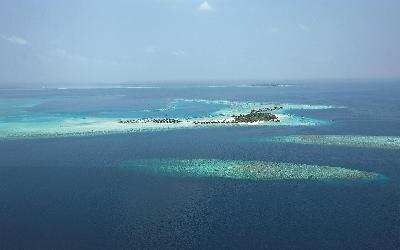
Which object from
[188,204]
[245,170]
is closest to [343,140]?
[245,170]

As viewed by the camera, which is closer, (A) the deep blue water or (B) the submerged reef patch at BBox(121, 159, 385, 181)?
(A) the deep blue water

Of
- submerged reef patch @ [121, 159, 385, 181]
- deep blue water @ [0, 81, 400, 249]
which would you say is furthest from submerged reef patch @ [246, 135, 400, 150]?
submerged reef patch @ [121, 159, 385, 181]

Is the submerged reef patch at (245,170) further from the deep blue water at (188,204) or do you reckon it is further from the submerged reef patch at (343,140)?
the submerged reef patch at (343,140)

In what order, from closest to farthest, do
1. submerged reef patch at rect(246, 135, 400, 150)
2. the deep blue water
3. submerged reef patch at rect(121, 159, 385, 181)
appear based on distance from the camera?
the deep blue water, submerged reef patch at rect(121, 159, 385, 181), submerged reef patch at rect(246, 135, 400, 150)

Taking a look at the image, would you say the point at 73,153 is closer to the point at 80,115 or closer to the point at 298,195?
the point at 298,195

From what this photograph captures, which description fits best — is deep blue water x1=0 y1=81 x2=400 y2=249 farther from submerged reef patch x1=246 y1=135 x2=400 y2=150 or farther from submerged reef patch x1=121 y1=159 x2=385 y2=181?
submerged reef patch x1=246 y1=135 x2=400 y2=150

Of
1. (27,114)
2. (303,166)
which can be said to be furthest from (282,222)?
(27,114)

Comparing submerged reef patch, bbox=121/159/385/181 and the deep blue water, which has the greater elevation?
submerged reef patch, bbox=121/159/385/181

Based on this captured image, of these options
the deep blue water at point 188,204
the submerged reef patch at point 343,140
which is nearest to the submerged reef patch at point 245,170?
the deep blue water at point 188,204
